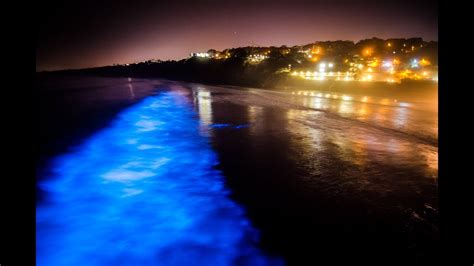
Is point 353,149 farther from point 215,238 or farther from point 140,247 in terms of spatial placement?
point 140,247

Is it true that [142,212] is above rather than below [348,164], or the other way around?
below

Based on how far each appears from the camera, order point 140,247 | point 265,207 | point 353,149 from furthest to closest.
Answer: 1. point 353,149
2. point 265,207
3. point 140,247

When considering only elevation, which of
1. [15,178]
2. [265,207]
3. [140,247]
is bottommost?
[140,247]

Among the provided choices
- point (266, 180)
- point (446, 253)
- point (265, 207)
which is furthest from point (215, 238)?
point (446, 253)

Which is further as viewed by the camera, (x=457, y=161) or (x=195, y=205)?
(x=195, y=205)

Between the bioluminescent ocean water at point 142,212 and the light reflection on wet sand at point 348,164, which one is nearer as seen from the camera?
the bioluminescent ocean water at point 142,212

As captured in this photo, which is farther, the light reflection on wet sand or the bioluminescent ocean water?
the light reflection on wet sand

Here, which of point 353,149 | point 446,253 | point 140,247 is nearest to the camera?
point 446,253

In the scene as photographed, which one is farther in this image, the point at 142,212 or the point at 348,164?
the point at 348,164
